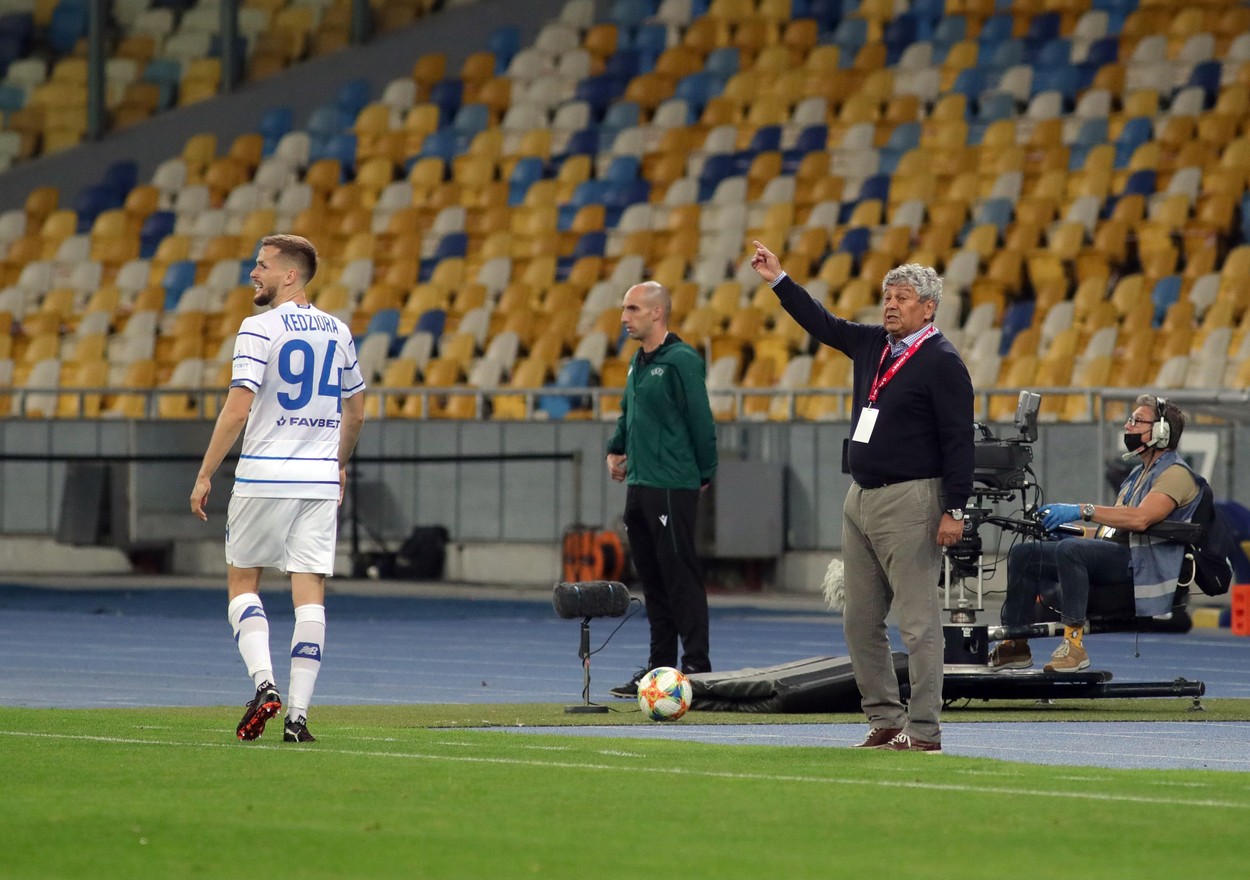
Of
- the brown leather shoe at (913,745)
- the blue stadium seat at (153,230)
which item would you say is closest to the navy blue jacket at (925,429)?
the brown leather shoe at (913,745)

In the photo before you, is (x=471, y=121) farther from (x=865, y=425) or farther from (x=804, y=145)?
(x=865, y=425)

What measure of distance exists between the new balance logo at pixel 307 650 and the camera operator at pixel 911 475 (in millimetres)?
2203

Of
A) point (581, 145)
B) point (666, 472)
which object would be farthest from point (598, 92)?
point (666, 472)

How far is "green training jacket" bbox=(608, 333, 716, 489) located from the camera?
1270 cm

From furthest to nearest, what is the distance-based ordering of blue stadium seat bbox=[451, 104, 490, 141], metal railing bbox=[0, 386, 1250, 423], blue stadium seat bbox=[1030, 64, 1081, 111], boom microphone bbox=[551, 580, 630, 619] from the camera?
blue stadium seat bbox=[451, 104, 490, 141] < blue stadium seat bbox=[1030, 64, 1081, 111] < metal railing bbox=[0, 386, 1250, 423] < boom microphone bbox=[551, 580, 630, 619]

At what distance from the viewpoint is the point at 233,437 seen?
9.04 metres

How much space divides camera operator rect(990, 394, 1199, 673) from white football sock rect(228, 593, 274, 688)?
15.4 ft

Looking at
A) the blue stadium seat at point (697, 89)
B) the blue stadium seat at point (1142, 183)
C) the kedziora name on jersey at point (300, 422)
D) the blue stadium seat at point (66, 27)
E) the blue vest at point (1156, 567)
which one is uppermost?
the blue stadium seat at point (66, 27)

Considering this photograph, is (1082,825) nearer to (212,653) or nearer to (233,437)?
(233,437)

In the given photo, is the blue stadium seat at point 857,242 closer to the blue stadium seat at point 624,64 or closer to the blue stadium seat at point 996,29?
the blue stadium seat at point 996,29

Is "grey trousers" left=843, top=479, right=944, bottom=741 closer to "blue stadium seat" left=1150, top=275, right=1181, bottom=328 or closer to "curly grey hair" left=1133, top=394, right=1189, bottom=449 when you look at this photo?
"curly grey hair" left=1133, top=394, right=1189, bottom=449

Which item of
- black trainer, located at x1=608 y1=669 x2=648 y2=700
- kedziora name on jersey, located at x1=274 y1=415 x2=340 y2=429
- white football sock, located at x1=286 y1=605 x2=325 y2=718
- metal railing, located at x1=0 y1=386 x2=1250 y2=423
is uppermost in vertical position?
metal railing, located at x1=0 y1=386 x2=1250 y2=423

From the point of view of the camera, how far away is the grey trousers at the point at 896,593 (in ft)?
30.3

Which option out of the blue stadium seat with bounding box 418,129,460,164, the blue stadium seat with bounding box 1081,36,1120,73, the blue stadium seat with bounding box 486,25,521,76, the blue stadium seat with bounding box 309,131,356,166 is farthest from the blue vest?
the blue stadium seat with bounding box 486,25,521,76
